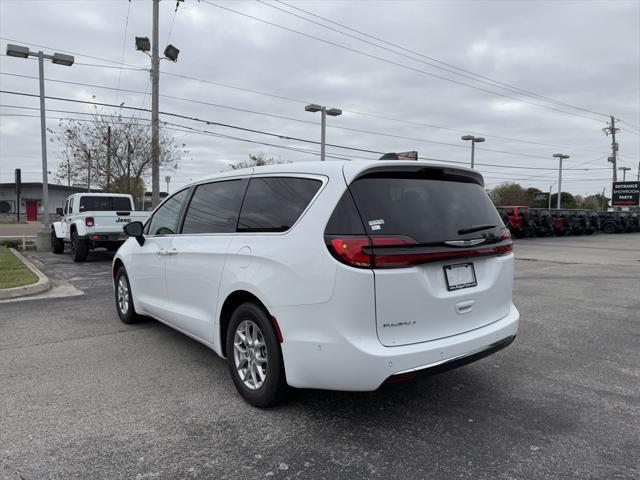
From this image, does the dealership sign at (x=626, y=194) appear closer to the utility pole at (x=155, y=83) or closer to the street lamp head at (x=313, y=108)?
the street lamp head at (x=313, y=108)

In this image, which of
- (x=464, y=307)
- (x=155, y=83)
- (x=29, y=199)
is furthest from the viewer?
(x=29, y=199)

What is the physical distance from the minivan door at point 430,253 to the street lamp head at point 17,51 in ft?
55.1

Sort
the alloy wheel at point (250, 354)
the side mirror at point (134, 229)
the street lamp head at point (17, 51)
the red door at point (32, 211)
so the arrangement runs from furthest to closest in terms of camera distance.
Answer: the red door at point (32, 211)
the street lamp head at point (17, 51)
the side mirror at point (134, 229)
the alloy wheel at point (250, 354)

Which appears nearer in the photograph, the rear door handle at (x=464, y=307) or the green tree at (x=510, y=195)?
the rear door handle at (x=464, y=307)

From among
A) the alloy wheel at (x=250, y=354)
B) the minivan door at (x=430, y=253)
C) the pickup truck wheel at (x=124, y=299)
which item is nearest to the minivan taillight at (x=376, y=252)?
the minivan door at (x=430, y=253)

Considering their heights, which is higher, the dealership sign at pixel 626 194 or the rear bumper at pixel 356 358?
the dealership sign at pixel 626 194

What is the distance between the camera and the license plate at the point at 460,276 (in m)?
3.33

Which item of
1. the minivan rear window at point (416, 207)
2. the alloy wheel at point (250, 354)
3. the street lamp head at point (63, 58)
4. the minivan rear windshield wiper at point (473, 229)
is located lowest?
the alloy wheel at point (250, 354)

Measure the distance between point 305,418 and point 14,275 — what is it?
26.1ft

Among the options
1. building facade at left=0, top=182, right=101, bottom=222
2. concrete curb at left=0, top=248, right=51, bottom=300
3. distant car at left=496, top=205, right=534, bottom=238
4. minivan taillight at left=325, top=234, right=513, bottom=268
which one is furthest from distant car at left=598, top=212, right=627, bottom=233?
building facade at left=0, top=182, right=101, bottom=222

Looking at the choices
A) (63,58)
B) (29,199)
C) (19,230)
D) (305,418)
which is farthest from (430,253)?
(29,199)

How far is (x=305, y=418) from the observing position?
11.4 ft

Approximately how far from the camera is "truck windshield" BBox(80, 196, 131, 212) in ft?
47.2

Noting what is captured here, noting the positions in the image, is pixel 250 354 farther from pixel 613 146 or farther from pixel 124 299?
pixel 613 146
